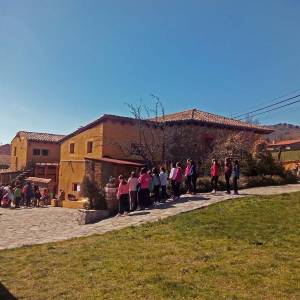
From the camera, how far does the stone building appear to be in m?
30.0

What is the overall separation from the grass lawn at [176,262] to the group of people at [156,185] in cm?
402

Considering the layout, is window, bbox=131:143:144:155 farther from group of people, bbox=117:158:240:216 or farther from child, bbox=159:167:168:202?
child, bbox=159:167:168:202

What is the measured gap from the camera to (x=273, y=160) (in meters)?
24.0

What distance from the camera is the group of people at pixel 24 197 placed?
1172 inches

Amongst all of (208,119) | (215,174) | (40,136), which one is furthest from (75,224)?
(40,136)

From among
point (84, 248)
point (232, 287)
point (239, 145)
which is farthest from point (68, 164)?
point (232, 287)

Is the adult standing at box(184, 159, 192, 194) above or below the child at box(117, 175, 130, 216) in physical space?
above

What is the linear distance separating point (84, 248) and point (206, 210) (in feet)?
17.3

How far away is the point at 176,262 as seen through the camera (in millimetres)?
9133

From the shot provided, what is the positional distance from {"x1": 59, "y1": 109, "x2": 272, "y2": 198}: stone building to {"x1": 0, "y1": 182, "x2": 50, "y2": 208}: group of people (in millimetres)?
2549

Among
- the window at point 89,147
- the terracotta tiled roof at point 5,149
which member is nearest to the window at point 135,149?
Answer: the window at point 89,147

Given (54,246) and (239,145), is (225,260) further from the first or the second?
(239,145)

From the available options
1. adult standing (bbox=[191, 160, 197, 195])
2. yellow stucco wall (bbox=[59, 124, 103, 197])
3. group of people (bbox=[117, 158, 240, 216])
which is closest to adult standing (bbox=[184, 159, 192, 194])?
group of people (bbox=[117, 158, 240, 216])

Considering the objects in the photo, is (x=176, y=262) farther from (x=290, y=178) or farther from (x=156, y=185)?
(x=290, y=178)
